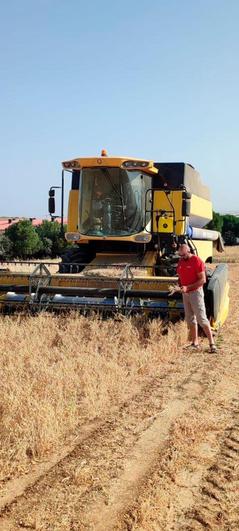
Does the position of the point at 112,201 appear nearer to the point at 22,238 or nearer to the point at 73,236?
the point at 73,236

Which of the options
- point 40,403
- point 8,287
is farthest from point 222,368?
point 8,287

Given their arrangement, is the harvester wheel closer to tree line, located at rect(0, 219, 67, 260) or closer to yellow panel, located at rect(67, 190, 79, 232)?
yellow panel, located at rect(67, 190, 79, 232)

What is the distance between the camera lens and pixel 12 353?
19.5 ft

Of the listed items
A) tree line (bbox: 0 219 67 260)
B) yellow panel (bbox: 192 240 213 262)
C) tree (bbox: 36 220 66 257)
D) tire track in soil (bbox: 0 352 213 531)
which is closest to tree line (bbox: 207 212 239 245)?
tree (bbox: 36 220 66 257)

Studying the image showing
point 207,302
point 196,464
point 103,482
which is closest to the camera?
point 103,482

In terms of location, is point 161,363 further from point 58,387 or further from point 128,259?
point 128,259

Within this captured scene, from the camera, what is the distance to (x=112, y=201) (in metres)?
9.60

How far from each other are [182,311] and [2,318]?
2.52 metres

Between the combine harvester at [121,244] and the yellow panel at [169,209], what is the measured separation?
0.02m

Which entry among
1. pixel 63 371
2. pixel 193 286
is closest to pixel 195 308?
pixel 193 286

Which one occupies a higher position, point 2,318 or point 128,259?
point 128,259

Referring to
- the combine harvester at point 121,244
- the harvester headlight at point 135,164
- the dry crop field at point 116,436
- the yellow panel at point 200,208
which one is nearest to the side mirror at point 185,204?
the combine harvester at point 121,244

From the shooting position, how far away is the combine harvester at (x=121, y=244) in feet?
26.3

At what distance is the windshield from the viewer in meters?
9.40
